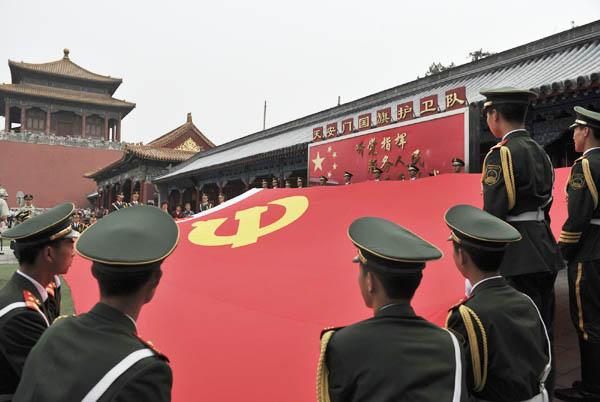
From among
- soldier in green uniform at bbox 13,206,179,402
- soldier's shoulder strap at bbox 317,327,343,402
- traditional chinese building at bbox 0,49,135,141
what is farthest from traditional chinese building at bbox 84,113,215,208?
soldier's shoulder strap at bbox 317,327,343,402

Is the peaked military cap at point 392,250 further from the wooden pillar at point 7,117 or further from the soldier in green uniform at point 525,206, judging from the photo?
the wooden pillar at point 7,117

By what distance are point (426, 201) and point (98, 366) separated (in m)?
2.47

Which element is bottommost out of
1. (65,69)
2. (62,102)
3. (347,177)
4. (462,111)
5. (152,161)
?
(347,177)

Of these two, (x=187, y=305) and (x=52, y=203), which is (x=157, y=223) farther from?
(x=52, y=203)

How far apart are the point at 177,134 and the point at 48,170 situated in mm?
12828

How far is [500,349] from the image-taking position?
1.24 m

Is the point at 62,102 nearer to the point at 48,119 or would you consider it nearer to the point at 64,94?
the point at 64,94

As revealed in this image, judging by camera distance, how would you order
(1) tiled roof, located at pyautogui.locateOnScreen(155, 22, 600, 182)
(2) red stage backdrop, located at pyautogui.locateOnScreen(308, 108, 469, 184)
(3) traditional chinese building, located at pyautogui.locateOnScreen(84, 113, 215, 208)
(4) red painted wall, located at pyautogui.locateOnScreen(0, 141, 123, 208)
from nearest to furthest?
1. (2) red stage backdrop, located at pyautogui.locateOnScreen(308, 108, 469, 184)
2. (1) tiled roof, located at pyautogui.locateOnScreen(155, 22, 600, 182)
3. (3) traditional chinese building, located at pyautogui.locateOnScreen(84, 113, 215, 208)
4. (4) red painted wall, located at pyautogui.locateOnScreen(0, 141, 123, 208)

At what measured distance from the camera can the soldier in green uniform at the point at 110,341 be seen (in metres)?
0.89

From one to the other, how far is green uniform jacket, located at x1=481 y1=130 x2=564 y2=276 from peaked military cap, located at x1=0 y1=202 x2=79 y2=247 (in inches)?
75.9

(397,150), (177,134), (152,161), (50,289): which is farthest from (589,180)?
(177,134)

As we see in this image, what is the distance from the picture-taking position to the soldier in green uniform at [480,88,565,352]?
1848mm

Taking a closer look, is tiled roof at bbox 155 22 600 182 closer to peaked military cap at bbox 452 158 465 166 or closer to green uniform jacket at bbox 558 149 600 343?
peaked military cap at bbox 452 158 465 166

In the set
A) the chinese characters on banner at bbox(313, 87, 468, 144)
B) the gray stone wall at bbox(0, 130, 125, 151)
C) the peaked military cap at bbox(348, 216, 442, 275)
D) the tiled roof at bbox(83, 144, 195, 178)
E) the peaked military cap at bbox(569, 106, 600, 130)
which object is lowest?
the peaked military cap at bbox(348, 216, 442, 275)
